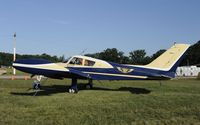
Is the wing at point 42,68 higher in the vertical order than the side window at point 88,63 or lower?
lower

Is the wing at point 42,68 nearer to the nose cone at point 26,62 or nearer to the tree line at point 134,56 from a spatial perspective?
the nose cone at point 26,62

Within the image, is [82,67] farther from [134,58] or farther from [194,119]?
[134,58]

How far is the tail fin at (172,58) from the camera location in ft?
63.9

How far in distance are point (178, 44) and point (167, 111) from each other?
9.14m

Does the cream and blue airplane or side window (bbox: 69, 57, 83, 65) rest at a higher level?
side window (bbox: 69, 57, 83, 65)

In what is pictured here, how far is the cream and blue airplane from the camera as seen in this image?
61.0 feet

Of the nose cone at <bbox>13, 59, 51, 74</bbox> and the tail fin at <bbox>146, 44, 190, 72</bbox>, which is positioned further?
the tail fin at <bbox>146, 44, 190, 72</bbox>

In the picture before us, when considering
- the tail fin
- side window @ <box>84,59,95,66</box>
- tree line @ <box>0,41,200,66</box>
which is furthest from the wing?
tree line @ <box>0,41,200,66</box>

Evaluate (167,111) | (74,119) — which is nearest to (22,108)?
(74,119)

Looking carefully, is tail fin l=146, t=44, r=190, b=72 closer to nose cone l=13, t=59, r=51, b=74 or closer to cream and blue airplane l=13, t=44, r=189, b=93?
cream and blue airplane l=13, t=44, r=189, b=93

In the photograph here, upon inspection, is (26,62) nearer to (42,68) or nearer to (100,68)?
(42,68)

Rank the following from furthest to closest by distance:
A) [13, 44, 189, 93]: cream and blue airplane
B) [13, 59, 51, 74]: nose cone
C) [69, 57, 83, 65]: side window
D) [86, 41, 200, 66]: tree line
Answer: [86, 41, 200, 66]: tree line → [69, 57, 83, 65]: side window → [13, 44, 189, 93]: cream and blue airplane → [13, 59, 51, 74]: nose cone

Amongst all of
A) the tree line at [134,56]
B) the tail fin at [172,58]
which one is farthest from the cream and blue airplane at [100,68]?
the tree line at [134,56]

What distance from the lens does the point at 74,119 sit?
9758 mm
